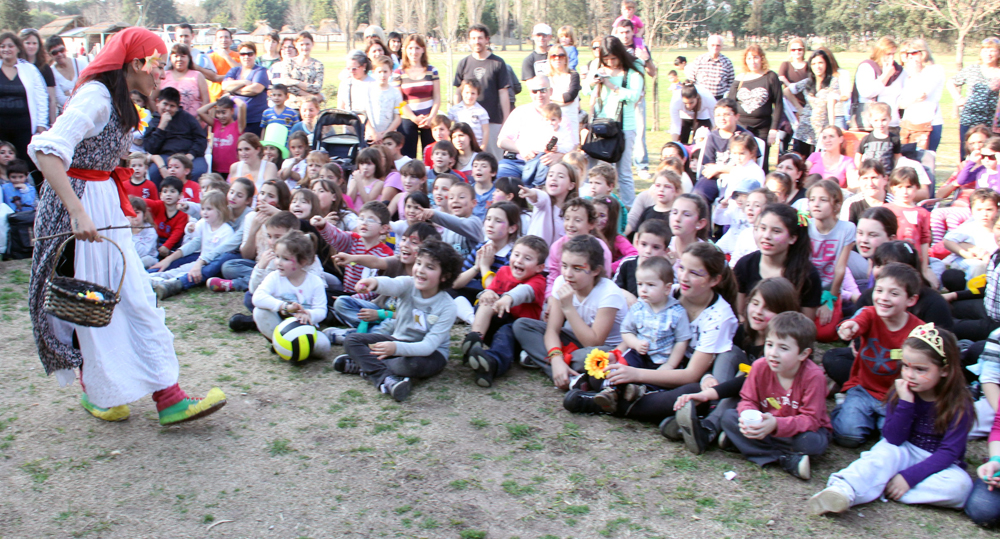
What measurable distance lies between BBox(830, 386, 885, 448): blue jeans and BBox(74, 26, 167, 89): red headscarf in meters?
3.46

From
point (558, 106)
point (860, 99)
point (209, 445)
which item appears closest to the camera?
point (209, 445)

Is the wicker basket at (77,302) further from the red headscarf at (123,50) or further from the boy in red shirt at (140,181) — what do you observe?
the boy in red shirt at (140,181)

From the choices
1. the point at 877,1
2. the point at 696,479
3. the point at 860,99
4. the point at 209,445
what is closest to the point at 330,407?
the point at 209,445

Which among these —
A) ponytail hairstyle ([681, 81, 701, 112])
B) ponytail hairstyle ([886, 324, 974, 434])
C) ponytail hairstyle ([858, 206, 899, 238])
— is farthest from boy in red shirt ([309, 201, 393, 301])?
ponytail hairstyle ([681, 81, 701, 112])

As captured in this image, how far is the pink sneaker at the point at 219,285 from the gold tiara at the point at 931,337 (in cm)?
463

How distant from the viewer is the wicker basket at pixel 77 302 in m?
3.11

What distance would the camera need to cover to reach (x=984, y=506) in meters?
3.00

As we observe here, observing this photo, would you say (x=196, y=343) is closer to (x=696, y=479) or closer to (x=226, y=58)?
(x=696, y=479)

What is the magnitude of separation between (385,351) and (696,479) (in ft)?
5.61

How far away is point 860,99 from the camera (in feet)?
29.7

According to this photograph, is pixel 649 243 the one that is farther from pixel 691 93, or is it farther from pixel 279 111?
pixel 279 111

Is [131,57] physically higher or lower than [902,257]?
higher

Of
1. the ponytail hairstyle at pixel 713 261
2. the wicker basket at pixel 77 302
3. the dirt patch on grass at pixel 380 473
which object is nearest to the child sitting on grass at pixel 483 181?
the dirt patch on grass at pixel 380 473

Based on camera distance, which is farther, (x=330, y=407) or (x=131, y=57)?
(x=330, y=407)
